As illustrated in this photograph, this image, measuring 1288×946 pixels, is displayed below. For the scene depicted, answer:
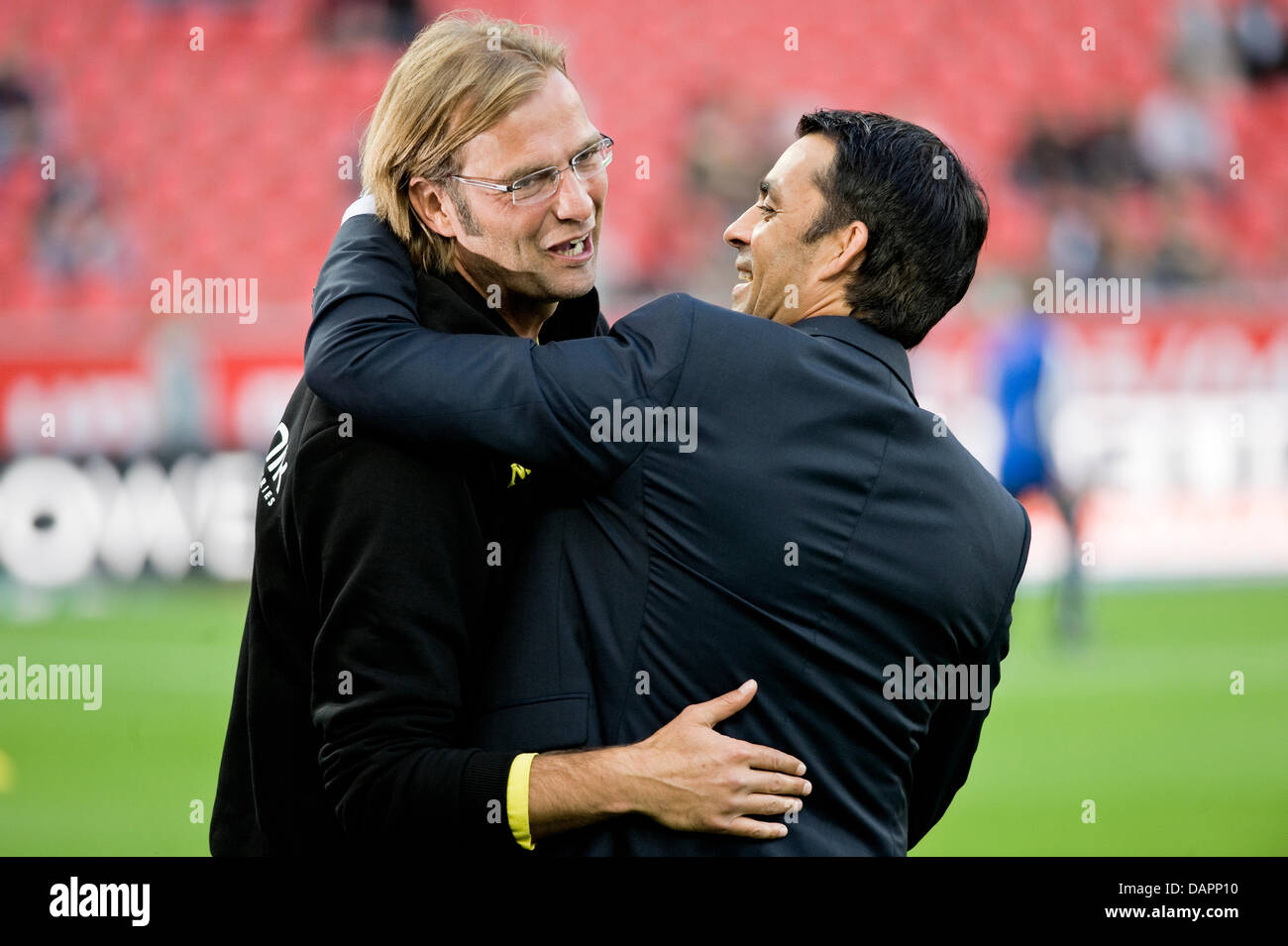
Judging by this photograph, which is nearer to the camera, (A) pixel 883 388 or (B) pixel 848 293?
(A) pixel 883 388

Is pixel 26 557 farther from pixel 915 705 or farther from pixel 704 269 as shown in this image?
pixel 915 705

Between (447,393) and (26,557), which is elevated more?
(26,557)

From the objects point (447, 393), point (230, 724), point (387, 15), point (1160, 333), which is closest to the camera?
point (447, 393)

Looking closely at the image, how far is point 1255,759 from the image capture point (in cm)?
666

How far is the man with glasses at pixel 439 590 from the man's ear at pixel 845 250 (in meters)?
0.39

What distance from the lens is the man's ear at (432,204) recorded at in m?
2.09

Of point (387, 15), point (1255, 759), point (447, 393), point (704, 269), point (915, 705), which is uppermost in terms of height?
point (387, 15)

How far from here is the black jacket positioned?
180 centimetres

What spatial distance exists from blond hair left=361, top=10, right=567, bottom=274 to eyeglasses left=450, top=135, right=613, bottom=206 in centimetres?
6

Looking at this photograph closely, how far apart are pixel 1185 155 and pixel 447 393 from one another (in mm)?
11448

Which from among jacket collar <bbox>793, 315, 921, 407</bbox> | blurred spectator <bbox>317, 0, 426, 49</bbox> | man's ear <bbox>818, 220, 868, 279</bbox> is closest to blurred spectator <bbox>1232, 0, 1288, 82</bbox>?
blurred spectator <bbox>317, 0, 426, 49</bbox>

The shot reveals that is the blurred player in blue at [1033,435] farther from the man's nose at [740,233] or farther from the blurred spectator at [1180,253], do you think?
the man's nose at [740,233]

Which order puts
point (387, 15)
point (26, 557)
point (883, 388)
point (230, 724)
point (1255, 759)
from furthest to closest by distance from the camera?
point (387, 15) < point (26, 557) < point (1255, 759) < point (230, 724) < point (883, 388)

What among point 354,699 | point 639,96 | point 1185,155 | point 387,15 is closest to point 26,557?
point 387,15
